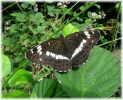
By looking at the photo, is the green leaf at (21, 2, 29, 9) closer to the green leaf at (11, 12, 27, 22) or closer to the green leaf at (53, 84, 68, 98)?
the green leaf at (11, 12, 27, 22)

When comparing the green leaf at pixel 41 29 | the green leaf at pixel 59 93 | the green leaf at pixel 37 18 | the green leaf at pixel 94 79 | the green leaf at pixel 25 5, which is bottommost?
the green leaf at pixel 59 93

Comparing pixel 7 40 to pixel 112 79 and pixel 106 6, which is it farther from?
pixel 112 79

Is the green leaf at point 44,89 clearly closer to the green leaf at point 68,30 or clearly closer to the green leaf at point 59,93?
the green leaf at point 59,93

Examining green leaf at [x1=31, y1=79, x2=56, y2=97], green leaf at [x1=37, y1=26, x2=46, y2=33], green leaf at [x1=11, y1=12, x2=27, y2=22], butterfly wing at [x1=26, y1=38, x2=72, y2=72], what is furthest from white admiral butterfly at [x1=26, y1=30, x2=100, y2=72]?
green leaf at [x1=11, y1=12, x2=27, y2=22]

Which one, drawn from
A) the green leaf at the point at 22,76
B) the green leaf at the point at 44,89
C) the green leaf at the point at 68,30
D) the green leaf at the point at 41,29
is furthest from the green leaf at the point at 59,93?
the green leaf at the point at 41,29

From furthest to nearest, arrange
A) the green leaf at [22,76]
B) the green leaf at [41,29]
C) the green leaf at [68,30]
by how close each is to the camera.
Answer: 1. the green leaf at [41,29]
2. the green leaf at [68,30]
3. the green leaf at [22,76]

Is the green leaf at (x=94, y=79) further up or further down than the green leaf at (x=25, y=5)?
further down

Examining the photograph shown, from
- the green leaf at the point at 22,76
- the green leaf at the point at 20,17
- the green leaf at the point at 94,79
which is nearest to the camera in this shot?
the green leaf at the point at 94,79

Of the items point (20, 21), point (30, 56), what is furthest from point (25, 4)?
point (30, 56)
